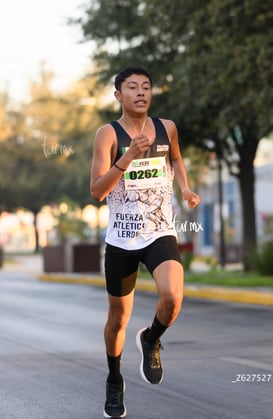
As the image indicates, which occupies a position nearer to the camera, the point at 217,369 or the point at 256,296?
the point at 217,369

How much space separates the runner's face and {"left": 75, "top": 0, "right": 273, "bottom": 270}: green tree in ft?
45.8

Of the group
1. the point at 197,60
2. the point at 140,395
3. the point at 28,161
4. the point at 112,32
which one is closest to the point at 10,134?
the point at 28,161

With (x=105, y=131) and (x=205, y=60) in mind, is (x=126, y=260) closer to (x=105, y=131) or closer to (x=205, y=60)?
(x=105, y=131)

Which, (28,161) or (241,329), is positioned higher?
(28,161)

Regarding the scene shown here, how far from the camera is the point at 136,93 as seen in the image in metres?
6.49

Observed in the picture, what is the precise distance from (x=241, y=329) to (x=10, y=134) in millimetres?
59274

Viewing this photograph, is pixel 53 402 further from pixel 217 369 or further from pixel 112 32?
pixel 112 32

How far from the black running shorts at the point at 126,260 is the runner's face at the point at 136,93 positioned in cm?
77

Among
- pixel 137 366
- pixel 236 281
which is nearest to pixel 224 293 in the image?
pixel 236 281

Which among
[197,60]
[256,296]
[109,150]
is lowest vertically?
[256,296]

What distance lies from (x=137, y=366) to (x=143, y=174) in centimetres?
330

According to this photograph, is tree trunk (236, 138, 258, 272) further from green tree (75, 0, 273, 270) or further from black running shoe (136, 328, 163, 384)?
black running shoe (136, 328, 163, 384)

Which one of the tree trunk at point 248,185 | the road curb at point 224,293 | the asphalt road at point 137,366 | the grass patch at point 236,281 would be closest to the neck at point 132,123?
the asphalt road at point 137,366

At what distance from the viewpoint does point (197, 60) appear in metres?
23.3
